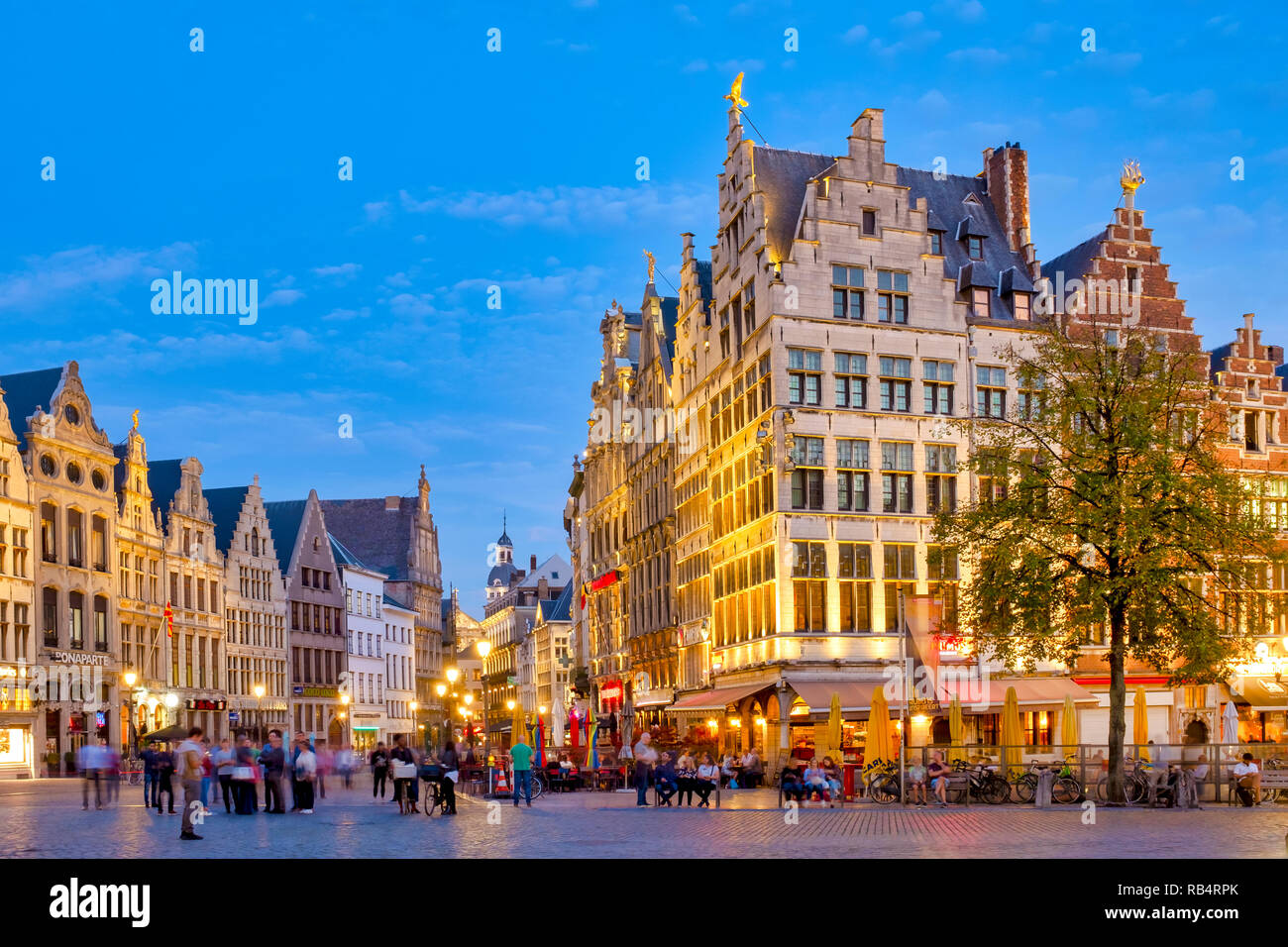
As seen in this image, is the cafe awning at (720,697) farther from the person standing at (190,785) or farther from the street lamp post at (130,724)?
the street lamp post at (130,724)

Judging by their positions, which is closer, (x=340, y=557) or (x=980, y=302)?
(x=980, y=302)

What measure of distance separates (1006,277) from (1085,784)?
71.4ft

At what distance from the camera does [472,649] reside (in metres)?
43.7

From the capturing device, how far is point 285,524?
324 ft

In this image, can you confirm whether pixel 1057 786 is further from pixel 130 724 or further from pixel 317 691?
pixel 317 691

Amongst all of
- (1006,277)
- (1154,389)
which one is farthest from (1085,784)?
(1006,277)

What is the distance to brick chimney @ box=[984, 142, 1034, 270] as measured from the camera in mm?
53125

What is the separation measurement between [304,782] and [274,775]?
65cm

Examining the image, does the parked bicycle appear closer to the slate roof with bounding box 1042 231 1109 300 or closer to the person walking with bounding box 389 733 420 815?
the person walking with bounding box 389 733 420 815

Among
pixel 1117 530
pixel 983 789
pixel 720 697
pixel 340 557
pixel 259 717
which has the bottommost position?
pixel 259 717

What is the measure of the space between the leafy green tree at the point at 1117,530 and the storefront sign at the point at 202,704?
51803 millimetres

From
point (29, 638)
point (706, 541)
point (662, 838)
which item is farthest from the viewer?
point (29, 638)

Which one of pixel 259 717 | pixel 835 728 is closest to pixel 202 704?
pixel 259 717
